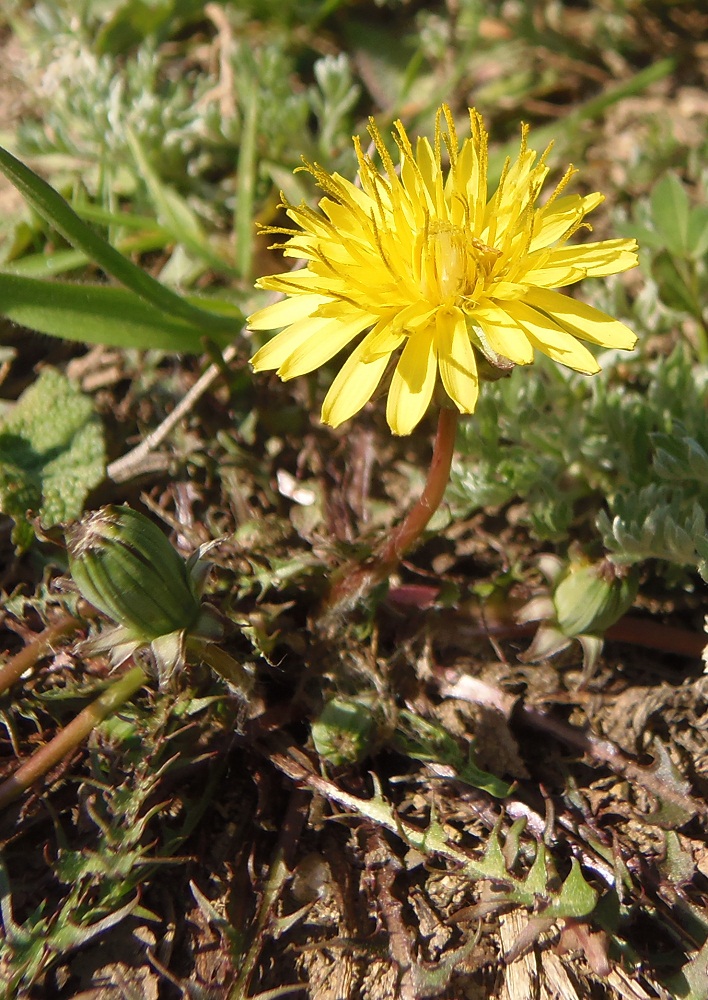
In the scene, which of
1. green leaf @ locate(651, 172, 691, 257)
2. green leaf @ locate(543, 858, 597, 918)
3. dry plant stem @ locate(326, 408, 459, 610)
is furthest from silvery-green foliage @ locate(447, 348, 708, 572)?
green leaf @ locate(543, 858, 597, 918)

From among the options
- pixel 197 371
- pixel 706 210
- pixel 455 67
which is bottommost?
pixel 197 371

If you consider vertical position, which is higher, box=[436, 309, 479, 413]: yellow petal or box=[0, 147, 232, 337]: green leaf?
box=[0, 147, 232, 337]: green leaf

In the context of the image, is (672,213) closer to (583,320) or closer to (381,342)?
(583,320)

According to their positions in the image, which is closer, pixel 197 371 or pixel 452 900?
pixel 452 900

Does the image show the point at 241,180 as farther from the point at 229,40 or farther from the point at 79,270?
the point at 229,40

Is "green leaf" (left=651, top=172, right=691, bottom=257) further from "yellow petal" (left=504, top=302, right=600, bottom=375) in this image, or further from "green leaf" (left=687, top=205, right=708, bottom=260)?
"yellow petal" (left=504, top=302, right=600, bottom=375)

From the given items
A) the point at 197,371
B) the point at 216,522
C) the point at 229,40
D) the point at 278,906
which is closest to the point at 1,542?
the point at 216,522
